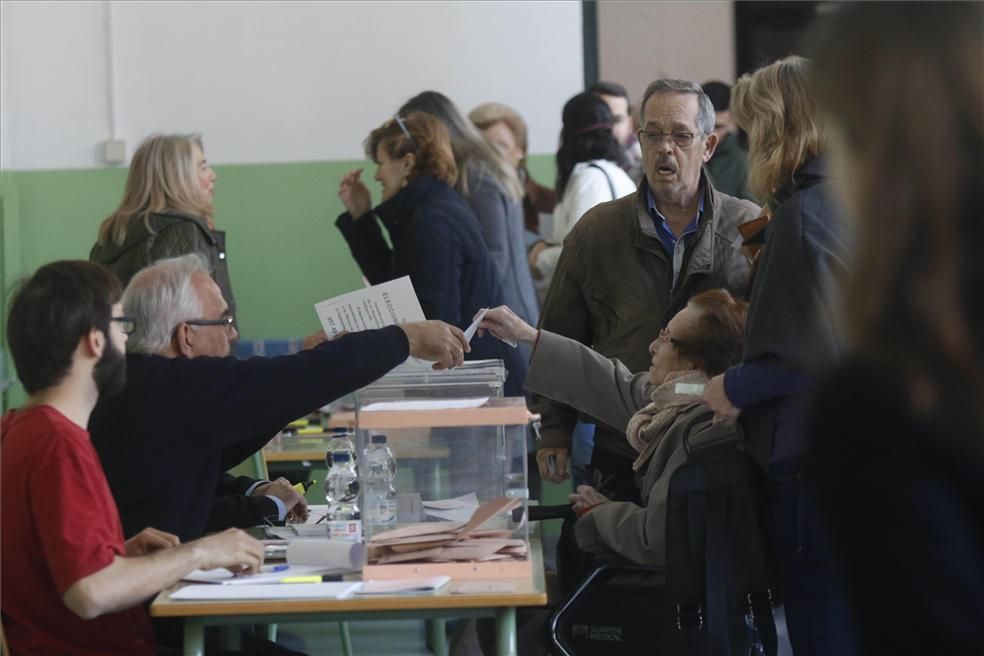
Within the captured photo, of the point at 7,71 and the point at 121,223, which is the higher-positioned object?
the point at 7,71

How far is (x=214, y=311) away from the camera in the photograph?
9.48 feet

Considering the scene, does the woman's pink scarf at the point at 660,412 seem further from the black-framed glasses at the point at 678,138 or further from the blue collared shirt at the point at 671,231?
the black-framed glasses at the point at 678,138

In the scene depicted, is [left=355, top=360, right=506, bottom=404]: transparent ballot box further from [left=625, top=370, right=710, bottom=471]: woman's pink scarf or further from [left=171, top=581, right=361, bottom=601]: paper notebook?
[left=171, top=581, right=361, bottom=601]: paper notebook

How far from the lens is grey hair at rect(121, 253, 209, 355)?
2.81 m

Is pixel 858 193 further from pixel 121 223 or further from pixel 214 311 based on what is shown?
pixel 121 223

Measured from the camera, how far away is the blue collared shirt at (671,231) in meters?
3.43

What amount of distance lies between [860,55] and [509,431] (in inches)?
65.1

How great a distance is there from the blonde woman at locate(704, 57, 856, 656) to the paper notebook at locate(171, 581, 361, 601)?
942mm

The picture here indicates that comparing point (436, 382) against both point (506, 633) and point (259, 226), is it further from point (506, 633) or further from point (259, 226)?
point (259, 226)

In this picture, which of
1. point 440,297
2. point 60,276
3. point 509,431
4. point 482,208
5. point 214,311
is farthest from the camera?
point 482,208

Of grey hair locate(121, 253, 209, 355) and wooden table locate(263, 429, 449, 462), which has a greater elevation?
grey hair locate(121, 253, 209, 355)

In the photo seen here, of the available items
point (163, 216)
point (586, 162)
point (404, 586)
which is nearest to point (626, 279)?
point (404, 586)

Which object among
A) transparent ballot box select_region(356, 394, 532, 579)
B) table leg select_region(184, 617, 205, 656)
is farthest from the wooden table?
table leg select_region(184, 617, 205, 656)

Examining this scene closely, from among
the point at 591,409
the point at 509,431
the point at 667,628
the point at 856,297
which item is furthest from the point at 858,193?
the point at 591,409
